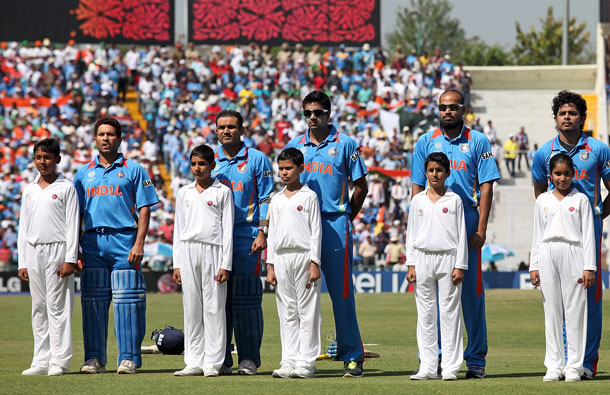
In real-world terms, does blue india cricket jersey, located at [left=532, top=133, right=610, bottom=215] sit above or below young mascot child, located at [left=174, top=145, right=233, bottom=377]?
above

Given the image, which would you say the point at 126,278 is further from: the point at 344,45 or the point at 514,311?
the point at 344,45

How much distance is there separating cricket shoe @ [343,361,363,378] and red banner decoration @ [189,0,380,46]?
30177mm

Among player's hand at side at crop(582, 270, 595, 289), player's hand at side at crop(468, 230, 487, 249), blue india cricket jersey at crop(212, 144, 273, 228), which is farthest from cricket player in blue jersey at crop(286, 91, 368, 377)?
player's hand at side at crop(582, 270, 595, 289)

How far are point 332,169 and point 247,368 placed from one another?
6.60ft

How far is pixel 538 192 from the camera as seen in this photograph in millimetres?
9484

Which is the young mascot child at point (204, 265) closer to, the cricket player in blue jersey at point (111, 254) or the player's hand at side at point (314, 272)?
the cricket player in blue jersey at point (111, 254)

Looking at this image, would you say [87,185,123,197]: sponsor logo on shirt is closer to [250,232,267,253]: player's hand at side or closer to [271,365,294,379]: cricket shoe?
[250,232,267,253]: player's hand at side

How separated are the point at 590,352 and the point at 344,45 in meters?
30.5

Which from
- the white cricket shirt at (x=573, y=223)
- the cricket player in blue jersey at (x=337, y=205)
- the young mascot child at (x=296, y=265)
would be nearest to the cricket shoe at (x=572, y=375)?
the white cricket shirt at (x=573, y=223)

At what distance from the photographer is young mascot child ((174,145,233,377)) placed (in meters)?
9.41

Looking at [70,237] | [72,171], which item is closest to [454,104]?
[70,237]

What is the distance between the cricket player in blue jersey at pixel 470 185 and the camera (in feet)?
30.3

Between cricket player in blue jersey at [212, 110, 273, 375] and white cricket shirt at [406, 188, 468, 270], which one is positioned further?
cricket player in blue jersey at [212, 110, 273, 375]

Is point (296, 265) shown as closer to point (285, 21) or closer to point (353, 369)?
point (353, 369)
